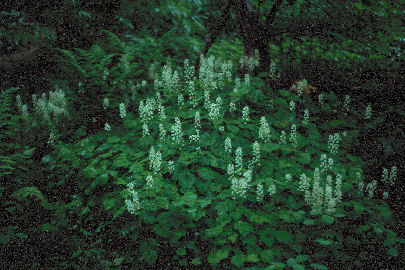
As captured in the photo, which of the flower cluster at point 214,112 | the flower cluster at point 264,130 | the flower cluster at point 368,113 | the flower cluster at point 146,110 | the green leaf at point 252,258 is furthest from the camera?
the flower cluster at point 368,113

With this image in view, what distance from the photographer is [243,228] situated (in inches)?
128

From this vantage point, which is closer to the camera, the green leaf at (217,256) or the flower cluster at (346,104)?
the green leaf at (217,256)

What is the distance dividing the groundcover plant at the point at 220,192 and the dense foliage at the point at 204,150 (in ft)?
0.07

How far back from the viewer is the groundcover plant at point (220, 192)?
130 inches

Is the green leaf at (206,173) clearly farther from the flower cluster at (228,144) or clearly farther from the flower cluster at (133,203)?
the flower cluster at (133,203)

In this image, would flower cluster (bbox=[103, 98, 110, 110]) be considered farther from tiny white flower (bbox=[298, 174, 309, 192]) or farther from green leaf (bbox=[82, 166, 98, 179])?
tiny white flower (bbox=[298, 174, 309, 192])

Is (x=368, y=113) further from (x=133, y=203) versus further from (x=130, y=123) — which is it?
(x=133, y=203)

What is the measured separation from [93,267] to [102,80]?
369 centimetres

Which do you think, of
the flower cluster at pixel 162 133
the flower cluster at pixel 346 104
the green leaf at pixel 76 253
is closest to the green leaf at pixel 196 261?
the green leaf at pixel 76 253

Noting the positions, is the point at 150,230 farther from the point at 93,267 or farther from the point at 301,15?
the point at 301,15

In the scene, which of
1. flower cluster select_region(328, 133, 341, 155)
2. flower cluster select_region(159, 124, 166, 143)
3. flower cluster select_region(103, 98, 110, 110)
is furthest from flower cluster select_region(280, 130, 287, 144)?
flower cluster select_region(103, 98, 110, 110)

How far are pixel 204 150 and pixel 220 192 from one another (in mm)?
786

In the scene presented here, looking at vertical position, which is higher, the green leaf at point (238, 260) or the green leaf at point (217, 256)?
the green leaf at point (238, 260)

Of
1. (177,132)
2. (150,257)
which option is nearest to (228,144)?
(177,132)
